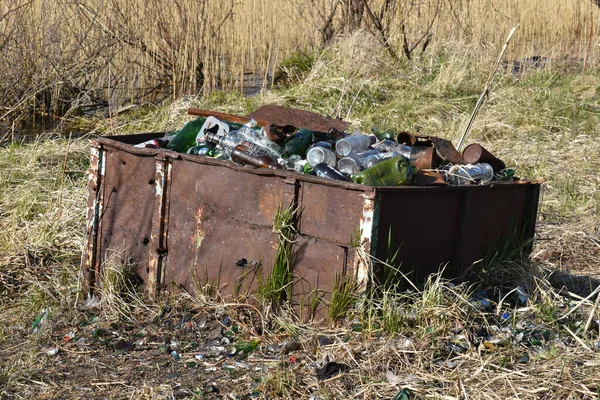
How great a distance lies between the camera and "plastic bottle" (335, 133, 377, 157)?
4172 mm

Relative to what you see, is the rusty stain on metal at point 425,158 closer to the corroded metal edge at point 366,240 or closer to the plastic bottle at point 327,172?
the plastic bottle at point 327,172

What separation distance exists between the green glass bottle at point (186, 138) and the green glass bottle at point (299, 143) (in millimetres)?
612

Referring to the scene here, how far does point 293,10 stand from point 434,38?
1993 millimetres

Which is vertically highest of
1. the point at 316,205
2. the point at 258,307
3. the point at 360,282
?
the point at 316,205

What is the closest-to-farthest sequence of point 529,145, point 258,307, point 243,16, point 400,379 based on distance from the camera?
point 400,379 < point 258,307 < point 529,145 < point 243,16

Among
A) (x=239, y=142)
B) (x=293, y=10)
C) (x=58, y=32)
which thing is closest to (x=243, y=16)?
(x=293, y=10)

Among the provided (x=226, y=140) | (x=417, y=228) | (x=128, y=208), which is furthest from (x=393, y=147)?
(x=128, y=208)

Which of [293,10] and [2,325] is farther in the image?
[293,10]

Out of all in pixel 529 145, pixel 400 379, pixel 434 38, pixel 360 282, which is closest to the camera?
pixel 400 379

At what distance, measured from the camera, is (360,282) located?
3613mm

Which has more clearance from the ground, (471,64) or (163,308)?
(471,64)

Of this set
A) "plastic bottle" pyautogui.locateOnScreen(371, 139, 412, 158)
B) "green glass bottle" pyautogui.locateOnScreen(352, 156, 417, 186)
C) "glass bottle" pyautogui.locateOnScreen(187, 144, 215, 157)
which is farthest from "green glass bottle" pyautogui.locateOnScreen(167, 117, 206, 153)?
"green glass bottle" pyautogui.locateOnScreen(352, 156, 417, 186)

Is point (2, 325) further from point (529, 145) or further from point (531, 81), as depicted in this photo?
point (531, 81)

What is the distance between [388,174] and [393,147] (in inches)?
21.6
